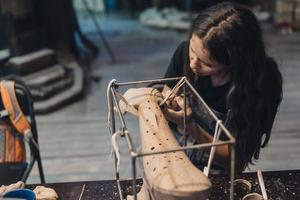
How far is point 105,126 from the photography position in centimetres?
328

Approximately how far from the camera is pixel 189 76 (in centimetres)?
124

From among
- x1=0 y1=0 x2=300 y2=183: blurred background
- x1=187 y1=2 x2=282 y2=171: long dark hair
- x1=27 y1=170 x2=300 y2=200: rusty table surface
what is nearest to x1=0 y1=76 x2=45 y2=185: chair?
x1=27 y1=170 x2=300 y2=200: rusty table surface

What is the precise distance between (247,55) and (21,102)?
0.92 m

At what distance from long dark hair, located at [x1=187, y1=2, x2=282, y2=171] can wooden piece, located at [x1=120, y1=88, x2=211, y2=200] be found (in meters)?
0.21

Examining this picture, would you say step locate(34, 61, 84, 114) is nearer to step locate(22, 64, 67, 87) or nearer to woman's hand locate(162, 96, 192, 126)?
step locate(22, 64, 67, 87)

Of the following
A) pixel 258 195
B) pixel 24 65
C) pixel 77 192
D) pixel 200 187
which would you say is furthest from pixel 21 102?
pixel 24 65

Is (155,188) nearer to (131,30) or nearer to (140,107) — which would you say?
(140,107)

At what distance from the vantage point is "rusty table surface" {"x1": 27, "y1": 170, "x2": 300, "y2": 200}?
3.52 feet

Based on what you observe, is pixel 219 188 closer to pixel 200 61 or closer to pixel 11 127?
pixel 200 61

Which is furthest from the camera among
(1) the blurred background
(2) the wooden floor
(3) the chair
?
(1) the blurred background

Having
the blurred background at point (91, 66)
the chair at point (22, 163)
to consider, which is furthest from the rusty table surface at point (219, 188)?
the blurred background at point (91, 66)

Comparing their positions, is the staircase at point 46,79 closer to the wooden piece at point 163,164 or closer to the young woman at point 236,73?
the young woman at point 236,73

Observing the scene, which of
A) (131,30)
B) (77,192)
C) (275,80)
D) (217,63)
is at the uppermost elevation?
(217,63)

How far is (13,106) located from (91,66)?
3367 mm
